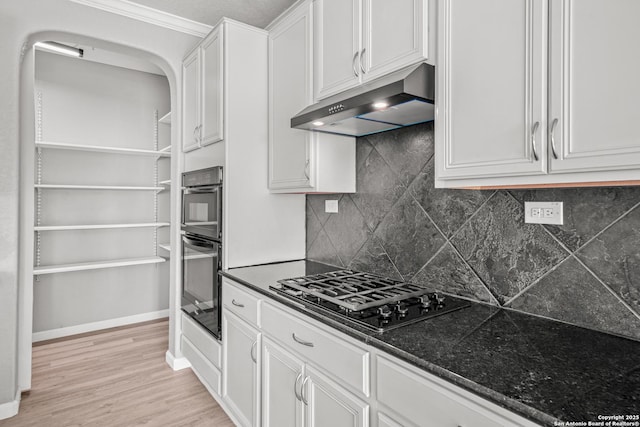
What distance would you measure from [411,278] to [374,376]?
0.79 meters

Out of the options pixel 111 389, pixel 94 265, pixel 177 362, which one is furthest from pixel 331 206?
pixel 94 265

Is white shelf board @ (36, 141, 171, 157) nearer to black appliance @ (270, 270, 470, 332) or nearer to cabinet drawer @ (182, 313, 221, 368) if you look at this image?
cabinet drawer @ (182, 313, 221, 368)

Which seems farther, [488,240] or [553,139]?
[488,240]

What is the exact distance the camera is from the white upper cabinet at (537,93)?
0.96 meters

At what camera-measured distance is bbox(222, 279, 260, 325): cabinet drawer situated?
1958mm

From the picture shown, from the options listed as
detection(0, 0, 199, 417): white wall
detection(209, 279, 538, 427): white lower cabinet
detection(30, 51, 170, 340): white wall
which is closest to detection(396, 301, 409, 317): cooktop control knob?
detection(209, 279, 538, 427): white lower cabinet

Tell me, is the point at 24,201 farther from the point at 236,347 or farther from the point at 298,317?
the point at 298,317

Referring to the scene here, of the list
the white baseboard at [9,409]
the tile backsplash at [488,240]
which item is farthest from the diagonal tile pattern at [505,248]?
the white baseboard at [9,409]

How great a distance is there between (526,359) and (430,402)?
0.31m

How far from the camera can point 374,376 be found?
1236 millimetres

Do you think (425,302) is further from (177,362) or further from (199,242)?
(177,362)

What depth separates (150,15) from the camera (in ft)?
9.03

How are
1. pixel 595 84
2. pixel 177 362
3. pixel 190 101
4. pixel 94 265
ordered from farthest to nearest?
1. pixel 94 265
2. pixel 177 362
3. pixel 190 101
4. pixel 595 84

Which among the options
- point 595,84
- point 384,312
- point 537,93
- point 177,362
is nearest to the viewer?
point 595,84
